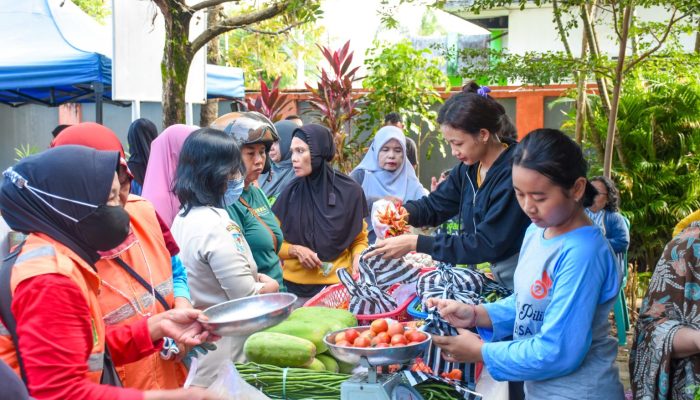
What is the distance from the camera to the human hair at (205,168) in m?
3.46

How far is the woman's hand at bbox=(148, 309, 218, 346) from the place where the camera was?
2430 mm

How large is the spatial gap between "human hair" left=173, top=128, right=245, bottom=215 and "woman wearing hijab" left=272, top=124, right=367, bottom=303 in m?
1.49

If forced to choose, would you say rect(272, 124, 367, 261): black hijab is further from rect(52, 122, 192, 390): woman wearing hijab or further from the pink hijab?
rect(52, 122, 192, 390): woman wearing hijab

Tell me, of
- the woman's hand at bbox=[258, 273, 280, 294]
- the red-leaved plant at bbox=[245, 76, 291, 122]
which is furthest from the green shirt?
the red-leaved plant at bbox=[245, 76, 291, 122]

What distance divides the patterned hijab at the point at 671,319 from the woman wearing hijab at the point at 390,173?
12.2 ft

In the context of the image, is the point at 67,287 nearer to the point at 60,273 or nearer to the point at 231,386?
the point at 60,273

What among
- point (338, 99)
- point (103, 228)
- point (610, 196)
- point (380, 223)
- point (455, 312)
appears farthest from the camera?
point (338, 99)

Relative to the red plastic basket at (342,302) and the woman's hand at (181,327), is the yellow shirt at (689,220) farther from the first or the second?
the woman's hand at (181,327)

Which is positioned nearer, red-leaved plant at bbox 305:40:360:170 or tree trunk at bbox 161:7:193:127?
tree trunk at bbox 161:7:193:127

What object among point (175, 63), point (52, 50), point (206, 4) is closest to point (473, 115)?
point (206, 4)

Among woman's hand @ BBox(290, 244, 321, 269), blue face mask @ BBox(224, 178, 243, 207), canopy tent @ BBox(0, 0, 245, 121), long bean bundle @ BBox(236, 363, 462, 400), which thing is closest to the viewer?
long bean bundle @ BBox(236, 363, 462, 400)

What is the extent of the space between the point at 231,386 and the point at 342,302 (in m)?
1.79

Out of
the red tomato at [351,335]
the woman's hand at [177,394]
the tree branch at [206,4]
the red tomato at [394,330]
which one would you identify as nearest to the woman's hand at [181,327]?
the woman's hand at [177,394]

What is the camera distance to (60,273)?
6.68 ft
